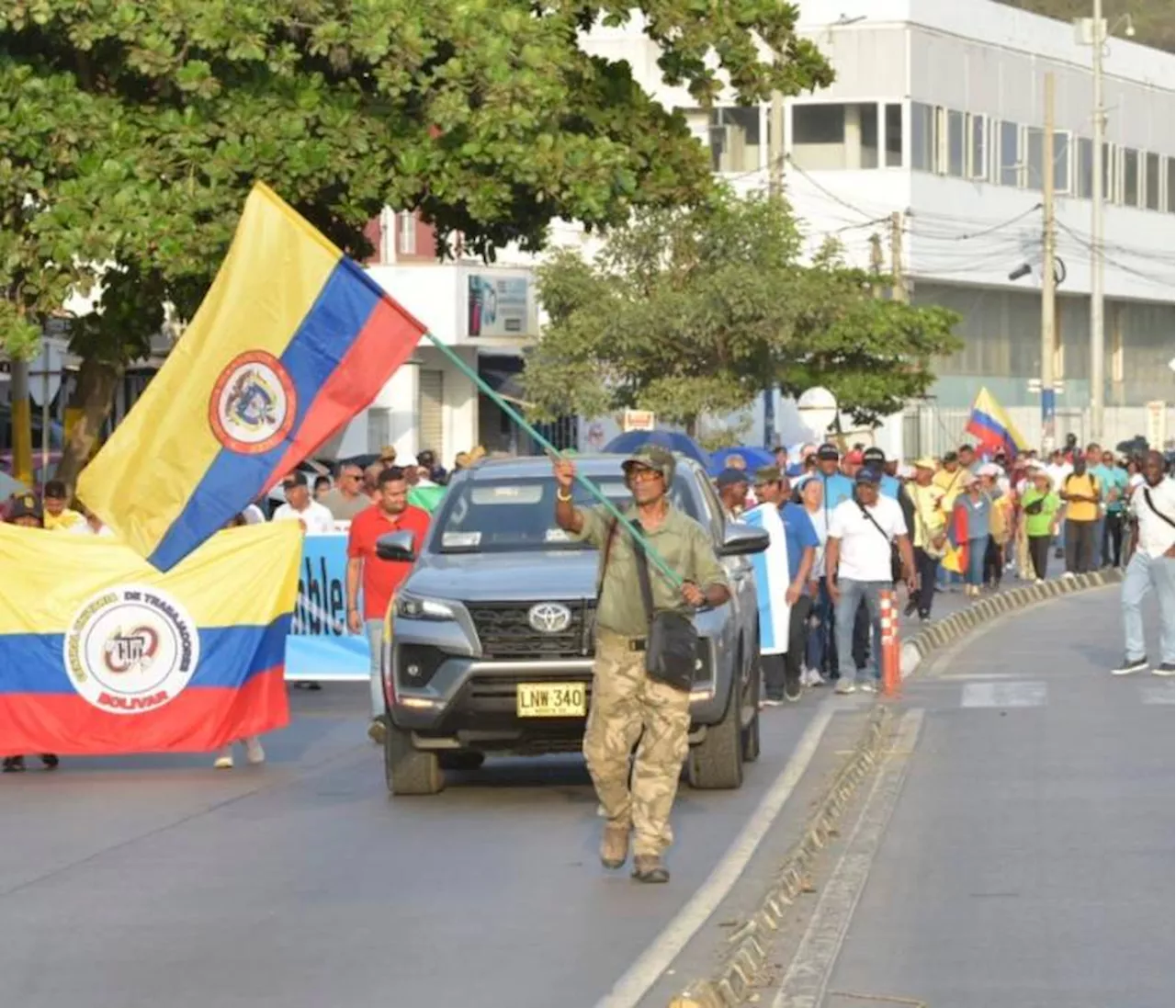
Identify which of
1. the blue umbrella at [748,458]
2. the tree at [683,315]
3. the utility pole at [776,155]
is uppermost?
the utility pole at [776,155]

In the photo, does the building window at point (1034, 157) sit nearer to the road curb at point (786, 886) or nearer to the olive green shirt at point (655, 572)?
the road curb at point (786, 886)

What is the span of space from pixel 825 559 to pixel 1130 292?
2516 inches

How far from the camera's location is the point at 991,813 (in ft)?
50.1

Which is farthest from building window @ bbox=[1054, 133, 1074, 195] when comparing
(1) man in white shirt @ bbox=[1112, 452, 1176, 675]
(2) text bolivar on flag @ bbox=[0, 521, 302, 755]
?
(2) text bolivar on flag @ bbox=[0, 521, 302, 755]

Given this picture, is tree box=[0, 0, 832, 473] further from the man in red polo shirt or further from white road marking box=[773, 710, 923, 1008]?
white road marking box=[773, 710, 923, 1008]

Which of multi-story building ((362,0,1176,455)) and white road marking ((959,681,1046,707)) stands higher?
multi-story building ((362,0,1176,455))

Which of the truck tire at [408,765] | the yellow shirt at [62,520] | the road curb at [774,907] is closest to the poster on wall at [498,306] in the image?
the yellow shirt at [62,520]

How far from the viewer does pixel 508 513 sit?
17172 millimetres

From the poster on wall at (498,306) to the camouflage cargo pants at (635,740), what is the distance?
149 feet

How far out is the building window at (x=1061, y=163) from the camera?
81.8 meters

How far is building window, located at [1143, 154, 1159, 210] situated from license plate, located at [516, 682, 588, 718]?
74.8 metres

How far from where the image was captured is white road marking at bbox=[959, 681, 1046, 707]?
22688 mm

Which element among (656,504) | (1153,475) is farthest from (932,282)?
(656,504)

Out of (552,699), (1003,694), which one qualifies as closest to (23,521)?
(552,699)
